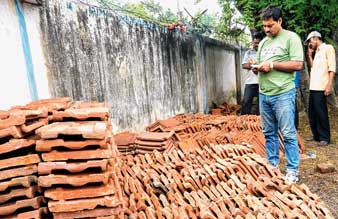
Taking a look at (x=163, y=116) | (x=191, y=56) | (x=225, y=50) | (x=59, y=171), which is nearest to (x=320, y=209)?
(x=59, y=171)

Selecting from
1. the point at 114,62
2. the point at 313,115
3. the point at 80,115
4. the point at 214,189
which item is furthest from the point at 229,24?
the point at 80,115

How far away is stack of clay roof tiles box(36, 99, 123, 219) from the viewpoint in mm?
2135

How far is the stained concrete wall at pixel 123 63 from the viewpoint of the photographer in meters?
4.48

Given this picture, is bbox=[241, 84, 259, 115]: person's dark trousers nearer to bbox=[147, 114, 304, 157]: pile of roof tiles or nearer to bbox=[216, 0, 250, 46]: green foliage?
bbox=[147, 114, 304, 157]: pile of roof tiles

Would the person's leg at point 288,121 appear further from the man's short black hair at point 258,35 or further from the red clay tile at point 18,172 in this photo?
the man's short black hair at point 258,35

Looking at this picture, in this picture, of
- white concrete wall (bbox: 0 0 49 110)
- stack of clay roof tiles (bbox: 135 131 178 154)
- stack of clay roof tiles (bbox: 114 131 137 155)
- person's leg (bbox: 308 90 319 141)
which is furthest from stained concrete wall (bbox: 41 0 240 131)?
person's leg (bbox: 308 90 319 141)

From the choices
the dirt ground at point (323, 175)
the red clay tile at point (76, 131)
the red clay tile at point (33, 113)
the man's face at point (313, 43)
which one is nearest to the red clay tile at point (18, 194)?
the red clay tile at point (76, 131)

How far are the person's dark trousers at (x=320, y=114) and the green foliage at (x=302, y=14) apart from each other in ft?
6.35

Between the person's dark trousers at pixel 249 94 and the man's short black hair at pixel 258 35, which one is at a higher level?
the man's short black hair at pixel 258 35

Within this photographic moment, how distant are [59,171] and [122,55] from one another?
3.98m

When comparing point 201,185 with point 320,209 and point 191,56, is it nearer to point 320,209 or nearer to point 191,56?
point 320,209

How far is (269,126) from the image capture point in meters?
4.12

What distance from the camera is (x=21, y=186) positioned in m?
2.21

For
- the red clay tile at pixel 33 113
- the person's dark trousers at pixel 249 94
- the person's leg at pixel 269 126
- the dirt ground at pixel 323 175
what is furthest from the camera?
the person's dark trousers at pixel 249 94
